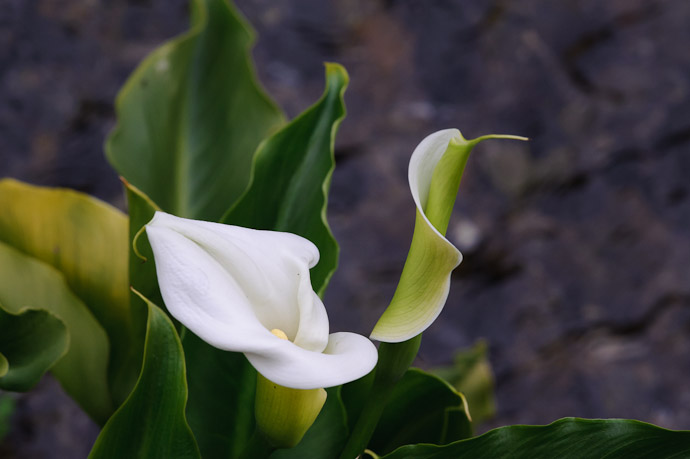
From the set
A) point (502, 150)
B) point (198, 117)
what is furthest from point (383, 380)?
point (502, 150)

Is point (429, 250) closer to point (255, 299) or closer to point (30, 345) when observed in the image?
point (255, 299)

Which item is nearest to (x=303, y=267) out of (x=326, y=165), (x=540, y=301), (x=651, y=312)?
(x=326, y=165)

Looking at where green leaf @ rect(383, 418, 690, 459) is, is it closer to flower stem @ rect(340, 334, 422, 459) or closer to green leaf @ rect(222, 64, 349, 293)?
flower stem @ rect(340, 334, 422, 459)

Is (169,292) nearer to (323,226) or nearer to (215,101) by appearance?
(323,226)

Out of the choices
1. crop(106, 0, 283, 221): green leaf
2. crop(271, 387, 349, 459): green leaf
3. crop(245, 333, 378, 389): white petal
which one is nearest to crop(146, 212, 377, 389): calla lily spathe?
crop(245, 333, 378, 389): white petal

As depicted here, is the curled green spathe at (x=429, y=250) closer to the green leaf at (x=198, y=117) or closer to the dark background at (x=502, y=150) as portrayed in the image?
the green leaf at (x=198, y=117)

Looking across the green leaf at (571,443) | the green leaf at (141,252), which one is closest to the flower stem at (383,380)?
the green leaf at (571,443)

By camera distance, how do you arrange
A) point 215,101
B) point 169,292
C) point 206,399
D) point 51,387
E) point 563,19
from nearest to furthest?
point 169,292
point 206,399
point 215,101
point 51,387
point 563,19
